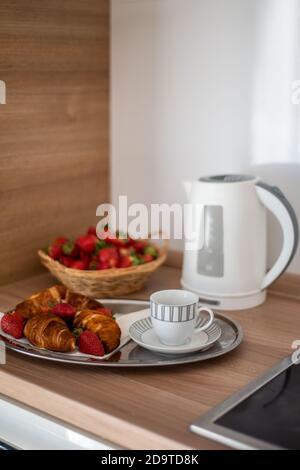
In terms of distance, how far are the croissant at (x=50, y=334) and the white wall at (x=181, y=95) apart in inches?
20.7

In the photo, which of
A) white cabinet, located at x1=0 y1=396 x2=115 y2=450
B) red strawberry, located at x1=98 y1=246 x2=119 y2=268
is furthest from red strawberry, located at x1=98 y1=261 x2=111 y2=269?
white cabinet, located at x1=0 y1=396 x2=115 y2=450

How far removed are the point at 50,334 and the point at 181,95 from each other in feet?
2.17

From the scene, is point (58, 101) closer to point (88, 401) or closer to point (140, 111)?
point (140, 111)

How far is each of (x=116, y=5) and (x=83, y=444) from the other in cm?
100

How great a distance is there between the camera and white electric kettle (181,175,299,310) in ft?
3.89

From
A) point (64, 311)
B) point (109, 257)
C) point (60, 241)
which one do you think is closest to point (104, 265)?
point (109, 257)

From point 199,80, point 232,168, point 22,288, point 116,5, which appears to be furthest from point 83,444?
point 116,5

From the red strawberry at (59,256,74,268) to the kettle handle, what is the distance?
1.26 feet

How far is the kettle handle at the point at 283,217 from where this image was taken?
1172mm

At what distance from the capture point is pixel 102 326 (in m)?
1.01

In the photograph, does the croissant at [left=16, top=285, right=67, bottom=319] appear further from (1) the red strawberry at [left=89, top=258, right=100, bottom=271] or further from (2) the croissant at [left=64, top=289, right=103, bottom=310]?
(1) the red strawberry at [left=89, top=258, right=100, bottom=271]

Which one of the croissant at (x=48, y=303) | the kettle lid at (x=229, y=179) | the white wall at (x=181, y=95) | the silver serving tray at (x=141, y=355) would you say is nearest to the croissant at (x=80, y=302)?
the croissant at (x=48, y=303)

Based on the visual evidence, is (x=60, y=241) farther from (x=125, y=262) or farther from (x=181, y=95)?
(x=181, y=95)

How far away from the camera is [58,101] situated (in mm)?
1405
